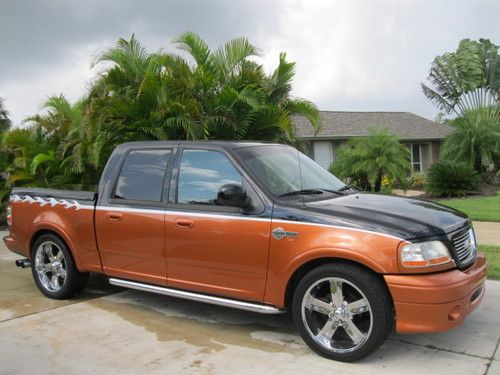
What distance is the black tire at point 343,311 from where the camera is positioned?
4.15 metres

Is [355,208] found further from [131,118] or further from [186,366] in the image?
[131,118]

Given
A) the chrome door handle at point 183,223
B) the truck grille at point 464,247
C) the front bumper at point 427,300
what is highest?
the chrome door handle at point 183,223

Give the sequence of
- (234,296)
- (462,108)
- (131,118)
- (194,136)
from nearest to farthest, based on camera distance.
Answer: (234,296), (194,136), (131,118), (462,108)

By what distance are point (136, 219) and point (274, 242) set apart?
1.63 meters

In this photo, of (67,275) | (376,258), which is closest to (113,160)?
(67,275)

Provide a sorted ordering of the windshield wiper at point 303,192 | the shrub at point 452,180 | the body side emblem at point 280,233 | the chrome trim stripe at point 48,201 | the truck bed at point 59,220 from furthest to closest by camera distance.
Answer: the shrub at point 452,180
the chrome trim stripe at point 48,201
the truck bed at point 59,220
the windshield wiper at point 303,192
the body side emblem at point 280,233

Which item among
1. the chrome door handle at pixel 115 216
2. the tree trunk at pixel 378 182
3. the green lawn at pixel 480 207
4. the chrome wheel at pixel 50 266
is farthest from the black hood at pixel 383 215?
the tree trunk at pixel 378 182

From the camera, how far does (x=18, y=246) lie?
677 cm

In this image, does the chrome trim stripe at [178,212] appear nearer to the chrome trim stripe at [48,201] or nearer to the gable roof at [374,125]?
the chrome trim stripe at [48,201]

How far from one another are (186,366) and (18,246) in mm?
3526

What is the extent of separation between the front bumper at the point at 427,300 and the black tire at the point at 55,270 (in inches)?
150

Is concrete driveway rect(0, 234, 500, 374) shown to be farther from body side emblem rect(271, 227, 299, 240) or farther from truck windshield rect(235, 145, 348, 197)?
truck windshield rect(235, 145, 348, 197)

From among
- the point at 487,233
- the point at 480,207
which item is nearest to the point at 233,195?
the point at 487,233

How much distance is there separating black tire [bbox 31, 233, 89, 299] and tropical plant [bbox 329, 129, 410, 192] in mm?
11031
